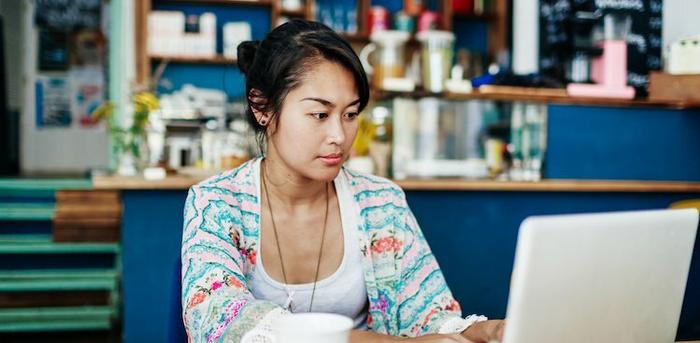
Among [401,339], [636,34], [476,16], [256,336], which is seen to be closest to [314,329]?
[256,336]

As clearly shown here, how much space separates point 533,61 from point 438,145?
1645 millimetres

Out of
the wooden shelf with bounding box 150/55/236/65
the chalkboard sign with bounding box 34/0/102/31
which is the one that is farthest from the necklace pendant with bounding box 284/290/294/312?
the chalkboard sign with bounding box 34/0/102/31

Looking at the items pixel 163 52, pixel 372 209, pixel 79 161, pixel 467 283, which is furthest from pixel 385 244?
pixel 79 161

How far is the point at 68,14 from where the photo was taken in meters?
6.70

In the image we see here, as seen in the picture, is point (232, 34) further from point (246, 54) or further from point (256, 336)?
point (256, 336)

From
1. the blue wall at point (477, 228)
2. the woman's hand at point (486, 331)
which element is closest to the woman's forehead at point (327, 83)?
the woman's hand at point (486, 331)

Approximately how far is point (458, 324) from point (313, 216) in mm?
423

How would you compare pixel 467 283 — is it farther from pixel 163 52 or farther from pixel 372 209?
pixel 163 52

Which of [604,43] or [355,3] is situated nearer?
[604,43]

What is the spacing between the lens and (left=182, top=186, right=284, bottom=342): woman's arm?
3.63ft

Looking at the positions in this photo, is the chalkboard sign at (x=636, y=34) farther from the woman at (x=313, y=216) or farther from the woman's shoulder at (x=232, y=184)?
the woman's shoulder at (x=232, y=184)

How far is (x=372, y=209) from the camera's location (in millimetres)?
1640

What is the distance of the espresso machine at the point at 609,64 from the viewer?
3.37 metres

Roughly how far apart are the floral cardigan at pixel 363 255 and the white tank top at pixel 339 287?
2 cm
